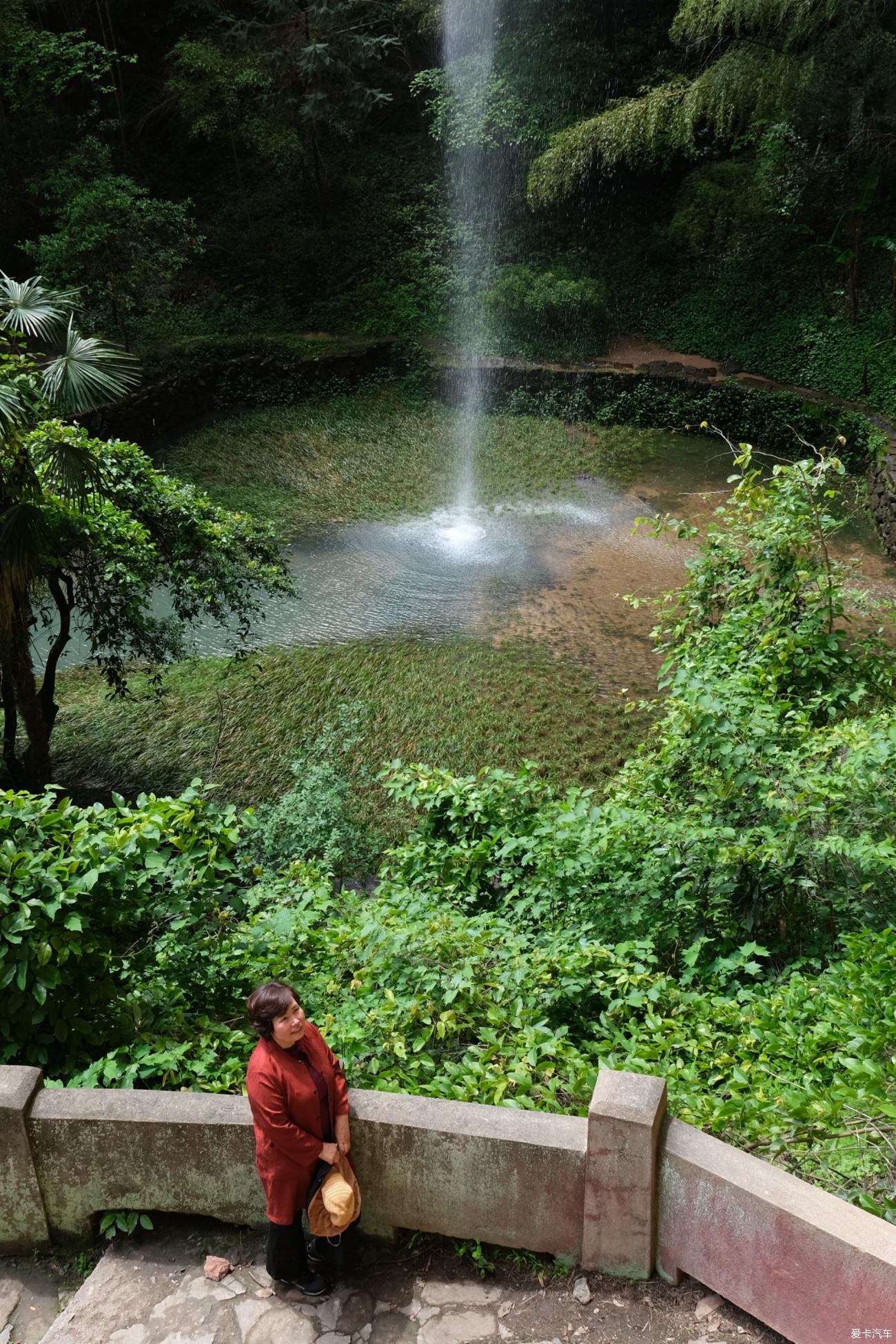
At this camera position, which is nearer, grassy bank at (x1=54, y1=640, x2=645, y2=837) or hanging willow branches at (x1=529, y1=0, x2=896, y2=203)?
grassy bank at (x1=54, y1=640, x2=645, y2=837)

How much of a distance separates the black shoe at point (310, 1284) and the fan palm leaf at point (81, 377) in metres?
4.62

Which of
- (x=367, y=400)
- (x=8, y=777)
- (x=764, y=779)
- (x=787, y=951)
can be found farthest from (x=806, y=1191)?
(x=367, y=400)

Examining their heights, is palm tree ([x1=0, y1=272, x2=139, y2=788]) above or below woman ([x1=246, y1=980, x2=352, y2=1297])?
above

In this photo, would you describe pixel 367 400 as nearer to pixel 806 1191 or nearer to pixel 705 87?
pixel 705 87

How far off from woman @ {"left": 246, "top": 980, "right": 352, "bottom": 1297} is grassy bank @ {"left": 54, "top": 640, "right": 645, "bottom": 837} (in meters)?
4.36

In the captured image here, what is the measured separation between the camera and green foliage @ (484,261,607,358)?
15.9 meters

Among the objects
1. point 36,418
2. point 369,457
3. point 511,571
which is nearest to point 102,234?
point 369,457

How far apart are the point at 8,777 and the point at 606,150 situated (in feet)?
39.0

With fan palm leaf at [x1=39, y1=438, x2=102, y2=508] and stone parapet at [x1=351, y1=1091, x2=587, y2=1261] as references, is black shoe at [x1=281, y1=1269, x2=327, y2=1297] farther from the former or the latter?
fan palm leaf at [x1=39, y1=438, x2=102, y2=508]

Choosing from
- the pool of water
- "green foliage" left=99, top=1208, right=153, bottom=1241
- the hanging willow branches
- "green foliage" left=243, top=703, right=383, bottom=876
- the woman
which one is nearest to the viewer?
the woman

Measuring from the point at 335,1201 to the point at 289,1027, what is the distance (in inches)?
18.3

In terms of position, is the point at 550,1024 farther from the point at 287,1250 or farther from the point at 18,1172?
the point at 18,1172

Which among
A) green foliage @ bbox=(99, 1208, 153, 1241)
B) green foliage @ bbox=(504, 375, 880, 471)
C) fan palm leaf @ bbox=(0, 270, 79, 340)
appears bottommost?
green foliage @ bbox=(99, 1208, 153, 1241)

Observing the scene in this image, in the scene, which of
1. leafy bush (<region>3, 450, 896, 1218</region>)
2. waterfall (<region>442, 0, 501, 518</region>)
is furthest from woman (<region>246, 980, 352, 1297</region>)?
waterfall (<region>442, 0, 501, 518</region>)
